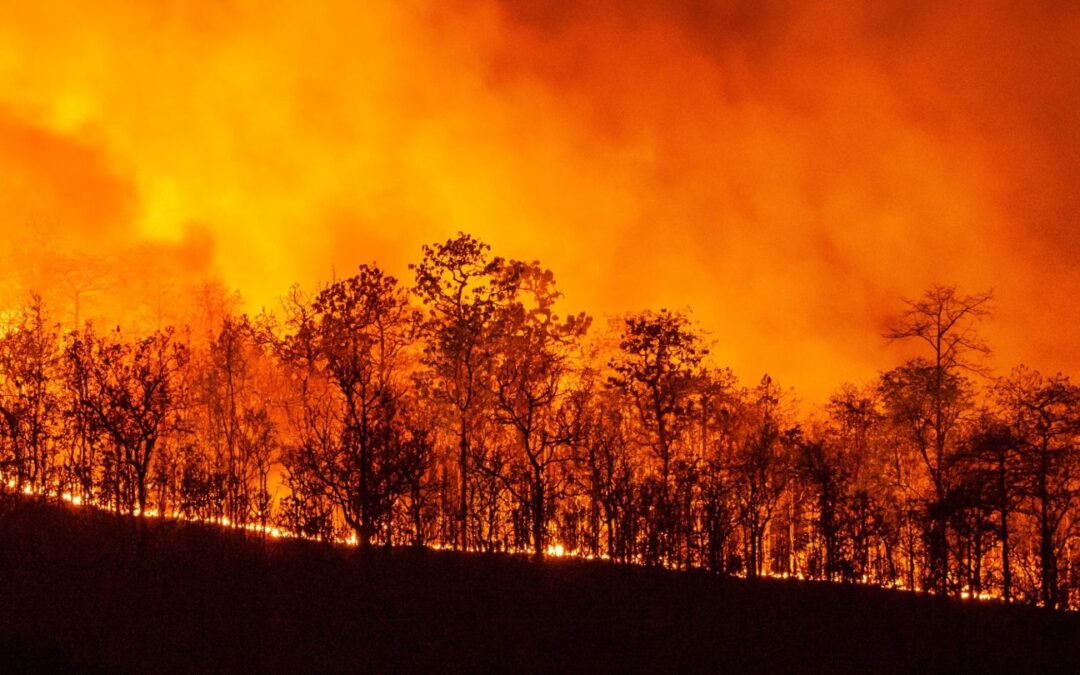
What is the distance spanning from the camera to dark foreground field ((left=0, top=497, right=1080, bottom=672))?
720 inches

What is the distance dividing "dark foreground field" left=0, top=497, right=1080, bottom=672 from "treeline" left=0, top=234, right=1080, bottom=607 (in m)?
4.15

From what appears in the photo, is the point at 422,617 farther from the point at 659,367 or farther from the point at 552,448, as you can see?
the point at 659,367

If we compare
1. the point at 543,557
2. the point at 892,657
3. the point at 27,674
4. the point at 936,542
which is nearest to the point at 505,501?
the point at 543,557

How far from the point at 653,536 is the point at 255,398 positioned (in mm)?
34430

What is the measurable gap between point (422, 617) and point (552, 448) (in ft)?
58.0

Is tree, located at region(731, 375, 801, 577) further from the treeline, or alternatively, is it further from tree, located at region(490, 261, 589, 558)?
tree, located at region(490, 261, 589, 558)

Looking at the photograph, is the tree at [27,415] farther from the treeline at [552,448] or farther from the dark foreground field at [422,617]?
the dark foreground field at [422,617]

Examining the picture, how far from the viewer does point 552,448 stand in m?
39.2

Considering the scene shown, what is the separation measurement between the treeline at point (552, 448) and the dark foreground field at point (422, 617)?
4.15 metres

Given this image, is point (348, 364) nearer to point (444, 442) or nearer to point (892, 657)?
point (444, 442)

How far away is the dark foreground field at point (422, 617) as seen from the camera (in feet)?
60.0

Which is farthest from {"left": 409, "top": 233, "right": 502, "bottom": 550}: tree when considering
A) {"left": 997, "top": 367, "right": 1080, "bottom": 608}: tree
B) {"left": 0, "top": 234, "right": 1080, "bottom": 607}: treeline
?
{"left": 997, "top": 367, "right": 1080, "bottom": 608}: tree

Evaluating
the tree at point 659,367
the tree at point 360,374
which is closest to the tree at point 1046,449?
the tree at point 659,367

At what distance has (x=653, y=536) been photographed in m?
35.2
